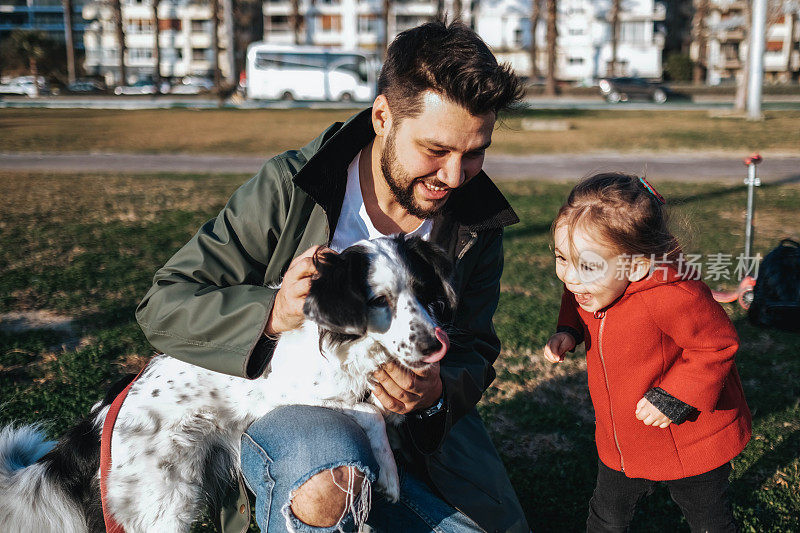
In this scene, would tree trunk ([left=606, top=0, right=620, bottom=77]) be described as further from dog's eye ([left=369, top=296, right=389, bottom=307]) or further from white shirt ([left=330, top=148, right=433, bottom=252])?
dog's eye ([left=369, top=296, right=389, bottom=307])

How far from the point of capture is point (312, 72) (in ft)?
140

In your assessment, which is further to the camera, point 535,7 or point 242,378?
point 535,7

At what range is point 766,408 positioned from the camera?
419cm

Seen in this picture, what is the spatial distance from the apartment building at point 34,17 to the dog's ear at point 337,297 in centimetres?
9319

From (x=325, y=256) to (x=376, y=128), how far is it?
2.45 feet

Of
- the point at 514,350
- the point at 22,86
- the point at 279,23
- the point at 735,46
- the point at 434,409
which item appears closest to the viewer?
Answer: the point at 434,409

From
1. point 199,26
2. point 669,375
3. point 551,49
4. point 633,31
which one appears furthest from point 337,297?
point 199,26

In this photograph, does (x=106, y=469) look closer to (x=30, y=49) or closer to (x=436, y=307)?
(x=436, y=307)

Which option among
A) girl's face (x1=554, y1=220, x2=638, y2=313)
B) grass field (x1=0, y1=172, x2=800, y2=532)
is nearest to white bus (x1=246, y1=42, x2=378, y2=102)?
grass field (x1=0, y1=172, x2=800, y2=532)

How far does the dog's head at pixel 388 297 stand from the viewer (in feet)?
7.06

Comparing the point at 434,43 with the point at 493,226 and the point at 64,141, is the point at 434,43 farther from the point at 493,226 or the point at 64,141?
the point at 64,141


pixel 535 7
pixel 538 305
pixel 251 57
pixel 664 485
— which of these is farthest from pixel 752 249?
pixel 535 7

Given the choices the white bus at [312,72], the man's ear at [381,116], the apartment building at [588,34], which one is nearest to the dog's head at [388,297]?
the man's ear at [381,116]

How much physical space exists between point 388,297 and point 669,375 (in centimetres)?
108
